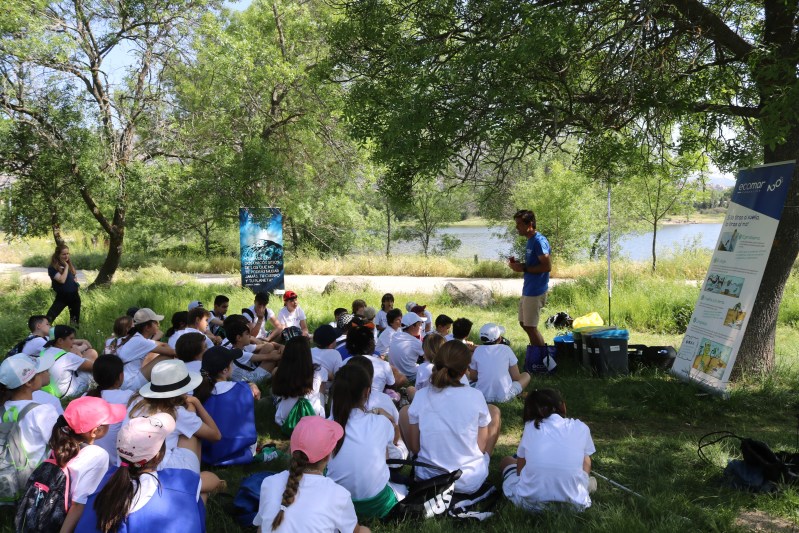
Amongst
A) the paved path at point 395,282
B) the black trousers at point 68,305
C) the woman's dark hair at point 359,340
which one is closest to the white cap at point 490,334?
the woman's dark hair at point 359,340

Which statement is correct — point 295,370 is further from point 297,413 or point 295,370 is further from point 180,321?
point 180,321

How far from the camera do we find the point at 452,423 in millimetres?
3666

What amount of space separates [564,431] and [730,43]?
4868 millimetres

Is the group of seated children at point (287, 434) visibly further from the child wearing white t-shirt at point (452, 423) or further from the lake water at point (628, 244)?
the lake water at point (628, 244)

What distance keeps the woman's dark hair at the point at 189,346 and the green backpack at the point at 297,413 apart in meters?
0.95

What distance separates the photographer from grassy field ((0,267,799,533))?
336 cm

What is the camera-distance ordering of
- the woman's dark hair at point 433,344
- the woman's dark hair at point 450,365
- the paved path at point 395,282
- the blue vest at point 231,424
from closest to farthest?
1. the woman's dark hair at point 450,365
2. the blue vest at point 231,424
3. the woman's dark hair at point 433,344
4. the paved path at point 395,282

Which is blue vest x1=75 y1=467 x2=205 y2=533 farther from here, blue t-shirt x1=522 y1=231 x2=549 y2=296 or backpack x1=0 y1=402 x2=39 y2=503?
blue t-shirt x1=522 y1=231 x2=549 y2=296

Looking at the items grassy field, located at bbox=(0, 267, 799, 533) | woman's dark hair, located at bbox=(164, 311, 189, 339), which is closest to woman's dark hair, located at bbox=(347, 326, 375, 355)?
grassy field, located at bbox=(0, 267, 799, 533)

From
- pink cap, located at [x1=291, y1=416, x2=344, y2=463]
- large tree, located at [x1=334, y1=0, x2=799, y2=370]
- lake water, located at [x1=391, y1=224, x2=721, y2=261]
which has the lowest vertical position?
lake water, located at [x1=391, y1=224, x2=721, y2=261]

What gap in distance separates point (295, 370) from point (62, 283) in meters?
6.26

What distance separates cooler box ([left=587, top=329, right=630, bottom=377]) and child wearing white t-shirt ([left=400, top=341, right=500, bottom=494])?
3.33 metres

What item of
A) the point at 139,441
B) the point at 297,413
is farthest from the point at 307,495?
the point at 297,413

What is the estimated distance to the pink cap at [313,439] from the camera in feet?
8.68
